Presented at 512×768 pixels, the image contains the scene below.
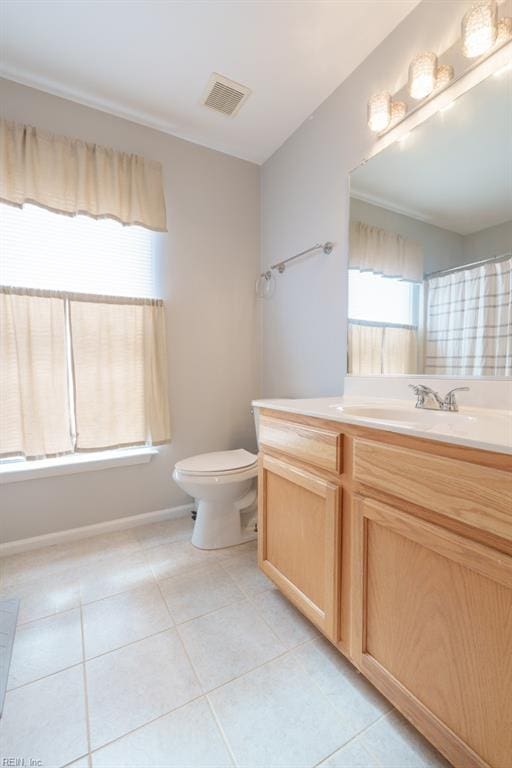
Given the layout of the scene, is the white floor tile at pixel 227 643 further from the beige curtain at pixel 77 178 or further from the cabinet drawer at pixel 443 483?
the beige curtain at pixel 77 178

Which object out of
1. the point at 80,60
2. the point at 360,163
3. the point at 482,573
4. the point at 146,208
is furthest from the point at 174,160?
the point at 482,573

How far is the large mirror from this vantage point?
1.05m

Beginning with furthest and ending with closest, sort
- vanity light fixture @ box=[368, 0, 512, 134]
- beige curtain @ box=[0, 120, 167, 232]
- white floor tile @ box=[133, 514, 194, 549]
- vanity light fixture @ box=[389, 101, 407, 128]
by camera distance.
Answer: white floor tile @ box=[133, 514, 194, 549] → beige curtain @ box=[0, 120, 167, 232] → vanity light fixture @ box=[389, 101, 407, 128] → vanity light fixture @ box=[368, 0, 512, 134]

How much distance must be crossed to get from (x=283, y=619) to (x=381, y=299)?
141 cm

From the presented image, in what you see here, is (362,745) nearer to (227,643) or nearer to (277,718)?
(277,718)

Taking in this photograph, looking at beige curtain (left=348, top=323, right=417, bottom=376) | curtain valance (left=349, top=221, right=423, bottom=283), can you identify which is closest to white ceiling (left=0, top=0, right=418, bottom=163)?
curtain valance (left=349, top=221, right=423, bottom=283)

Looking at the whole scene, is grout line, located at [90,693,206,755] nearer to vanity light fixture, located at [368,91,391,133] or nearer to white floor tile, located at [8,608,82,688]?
white floor tile, located at [8,608,82,688]

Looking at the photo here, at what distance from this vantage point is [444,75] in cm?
114

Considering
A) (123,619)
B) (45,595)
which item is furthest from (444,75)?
(45,595)

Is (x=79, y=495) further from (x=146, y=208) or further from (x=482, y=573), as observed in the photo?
(x=482, y=573)

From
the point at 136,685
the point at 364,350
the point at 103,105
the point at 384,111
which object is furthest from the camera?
the point at 103,105

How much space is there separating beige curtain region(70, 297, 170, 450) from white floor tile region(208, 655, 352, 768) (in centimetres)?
126

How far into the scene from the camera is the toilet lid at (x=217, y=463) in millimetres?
1633

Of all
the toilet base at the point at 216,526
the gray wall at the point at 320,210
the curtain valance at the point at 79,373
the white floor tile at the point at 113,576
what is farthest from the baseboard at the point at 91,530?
the gray wall at the point at 320,210
